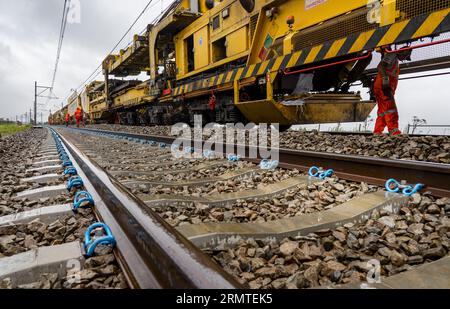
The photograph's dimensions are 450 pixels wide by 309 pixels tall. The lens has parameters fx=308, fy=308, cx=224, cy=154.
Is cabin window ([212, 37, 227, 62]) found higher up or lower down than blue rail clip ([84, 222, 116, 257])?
higher up

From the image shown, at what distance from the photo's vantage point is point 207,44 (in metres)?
8.05

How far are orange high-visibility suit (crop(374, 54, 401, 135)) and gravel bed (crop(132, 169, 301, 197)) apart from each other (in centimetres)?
285

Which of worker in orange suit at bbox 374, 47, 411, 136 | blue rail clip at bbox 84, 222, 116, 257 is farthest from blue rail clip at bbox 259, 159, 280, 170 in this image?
worker in orange suit at bbox 374, 47, 411, 136

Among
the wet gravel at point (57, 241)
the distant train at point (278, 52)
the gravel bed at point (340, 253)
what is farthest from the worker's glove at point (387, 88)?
the wet gravel at point (57, 241)

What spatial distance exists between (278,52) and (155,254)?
547 centimetres

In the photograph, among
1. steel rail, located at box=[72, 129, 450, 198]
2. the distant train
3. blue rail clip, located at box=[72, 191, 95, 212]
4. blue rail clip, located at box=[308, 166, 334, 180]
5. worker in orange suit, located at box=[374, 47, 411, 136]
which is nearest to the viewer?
blue rail clip, located at box=[72, 191, 95, 212]

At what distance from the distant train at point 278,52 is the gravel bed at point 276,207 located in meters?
2.80

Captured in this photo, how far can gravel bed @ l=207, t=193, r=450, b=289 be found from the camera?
1.24 m

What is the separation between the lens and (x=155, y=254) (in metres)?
1.13

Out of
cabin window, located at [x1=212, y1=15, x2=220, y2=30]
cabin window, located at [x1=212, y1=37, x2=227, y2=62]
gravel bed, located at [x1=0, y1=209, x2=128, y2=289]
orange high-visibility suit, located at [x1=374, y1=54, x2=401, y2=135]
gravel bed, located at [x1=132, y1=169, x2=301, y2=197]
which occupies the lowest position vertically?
gravel bed, located at [x1=0, y1=209, x2=128, y2=289]

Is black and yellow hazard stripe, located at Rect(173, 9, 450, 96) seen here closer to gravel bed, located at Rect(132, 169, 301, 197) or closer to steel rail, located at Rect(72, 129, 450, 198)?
steel rail, located at Rect(72, 129, 450, 198)

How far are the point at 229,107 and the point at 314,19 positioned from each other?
269cm

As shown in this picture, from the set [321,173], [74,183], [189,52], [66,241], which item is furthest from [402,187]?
[189,52]

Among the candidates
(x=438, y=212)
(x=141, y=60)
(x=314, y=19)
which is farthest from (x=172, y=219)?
(x=141, y=60)
